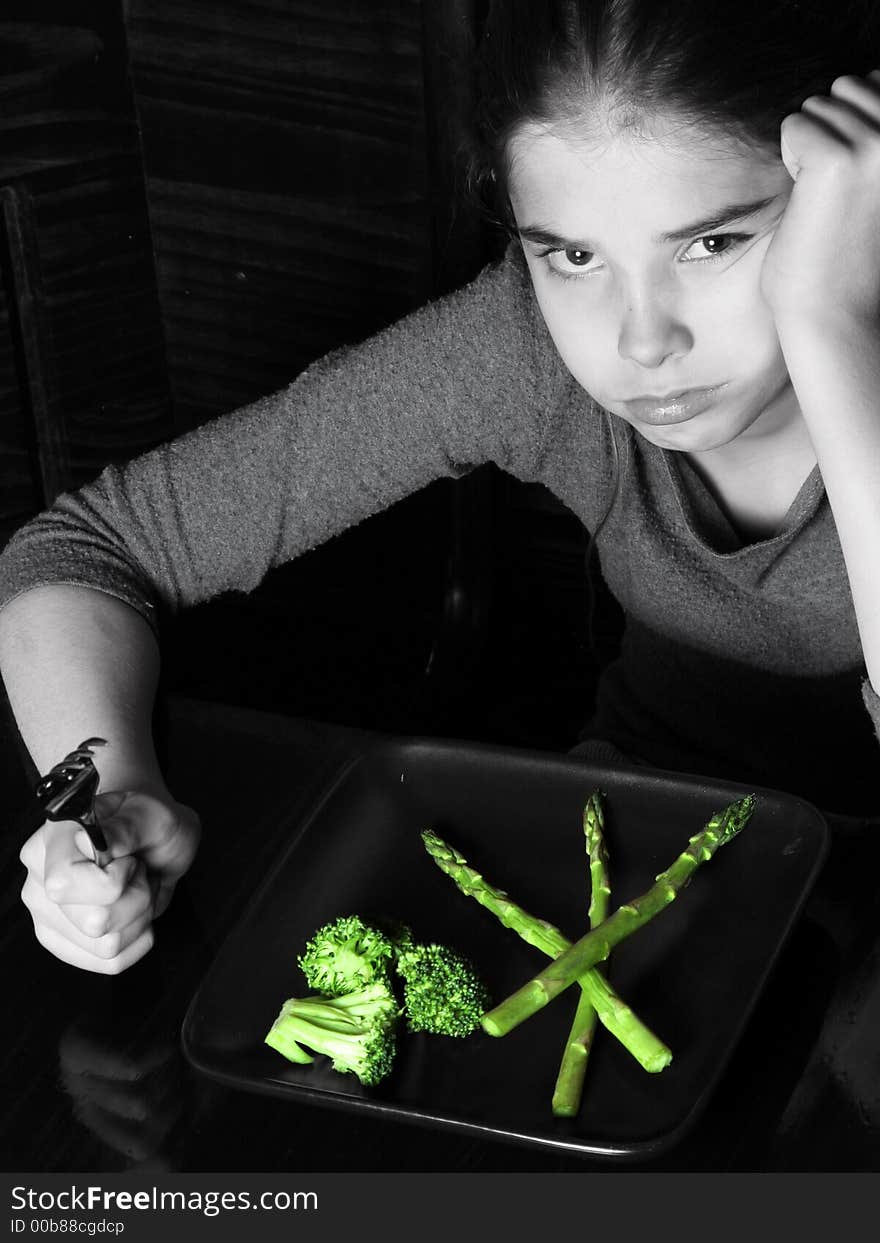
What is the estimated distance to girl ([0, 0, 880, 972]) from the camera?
1100 millimetres

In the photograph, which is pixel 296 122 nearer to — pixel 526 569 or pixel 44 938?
pixel 526 569

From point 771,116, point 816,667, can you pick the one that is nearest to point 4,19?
point 771,116

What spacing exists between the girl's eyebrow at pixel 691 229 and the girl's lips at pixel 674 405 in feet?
0.42

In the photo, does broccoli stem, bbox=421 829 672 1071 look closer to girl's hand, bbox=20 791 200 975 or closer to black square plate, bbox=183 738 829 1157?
black square plate, bbox=183 738 829 1157

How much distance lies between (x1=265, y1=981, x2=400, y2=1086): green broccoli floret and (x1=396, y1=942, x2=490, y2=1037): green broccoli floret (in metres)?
0.01

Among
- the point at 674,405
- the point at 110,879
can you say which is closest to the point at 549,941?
the point at 110,879

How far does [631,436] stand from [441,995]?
65 centimetres

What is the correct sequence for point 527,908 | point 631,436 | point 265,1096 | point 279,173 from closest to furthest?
point 265,1096 → point 527,908 → point 631,436 → point 279,173

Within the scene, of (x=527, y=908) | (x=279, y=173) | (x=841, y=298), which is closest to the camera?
(x=527, y=908)

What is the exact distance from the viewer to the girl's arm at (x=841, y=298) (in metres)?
1.11

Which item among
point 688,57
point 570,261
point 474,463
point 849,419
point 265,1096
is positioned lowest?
point 265,1096

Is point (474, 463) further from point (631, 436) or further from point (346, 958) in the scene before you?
point (346, 958)

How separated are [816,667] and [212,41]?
1154mm

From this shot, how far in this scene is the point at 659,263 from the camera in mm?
1100
